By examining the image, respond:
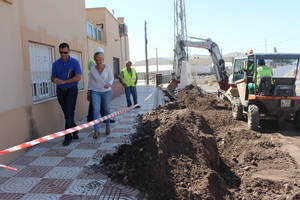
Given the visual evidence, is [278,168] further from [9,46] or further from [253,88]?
[9,46]

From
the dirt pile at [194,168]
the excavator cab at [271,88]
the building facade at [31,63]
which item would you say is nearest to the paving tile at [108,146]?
the dirt pile at [194,168]

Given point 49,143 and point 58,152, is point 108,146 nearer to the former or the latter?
point 58,152

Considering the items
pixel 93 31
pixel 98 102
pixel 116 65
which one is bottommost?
pixel 98 102

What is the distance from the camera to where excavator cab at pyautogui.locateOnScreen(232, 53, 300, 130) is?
283 inches

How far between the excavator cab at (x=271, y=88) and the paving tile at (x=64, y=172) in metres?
4.90

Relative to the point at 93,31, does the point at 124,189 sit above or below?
below

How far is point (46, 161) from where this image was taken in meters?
4.31

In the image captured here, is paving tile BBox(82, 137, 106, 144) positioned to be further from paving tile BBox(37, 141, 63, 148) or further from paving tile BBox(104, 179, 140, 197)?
paving tile BBox(104, 179, 140, 197)

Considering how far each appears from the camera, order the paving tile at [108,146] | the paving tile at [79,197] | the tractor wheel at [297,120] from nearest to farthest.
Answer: the paving tile at [79,197], the paving tile at [108,146], the tractor wheel at [297,120]

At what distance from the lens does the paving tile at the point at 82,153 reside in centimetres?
451

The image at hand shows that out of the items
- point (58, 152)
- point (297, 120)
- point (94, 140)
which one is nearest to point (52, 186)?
point (58, 152)

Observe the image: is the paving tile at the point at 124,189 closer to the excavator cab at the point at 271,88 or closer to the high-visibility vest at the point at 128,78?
the excavator cab at the point at 271,88

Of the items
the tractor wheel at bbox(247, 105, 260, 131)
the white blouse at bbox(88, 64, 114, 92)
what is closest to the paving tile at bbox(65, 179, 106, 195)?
the white blouse at bbox(88, 64, 114, 92)

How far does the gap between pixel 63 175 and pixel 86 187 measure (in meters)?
0.53
